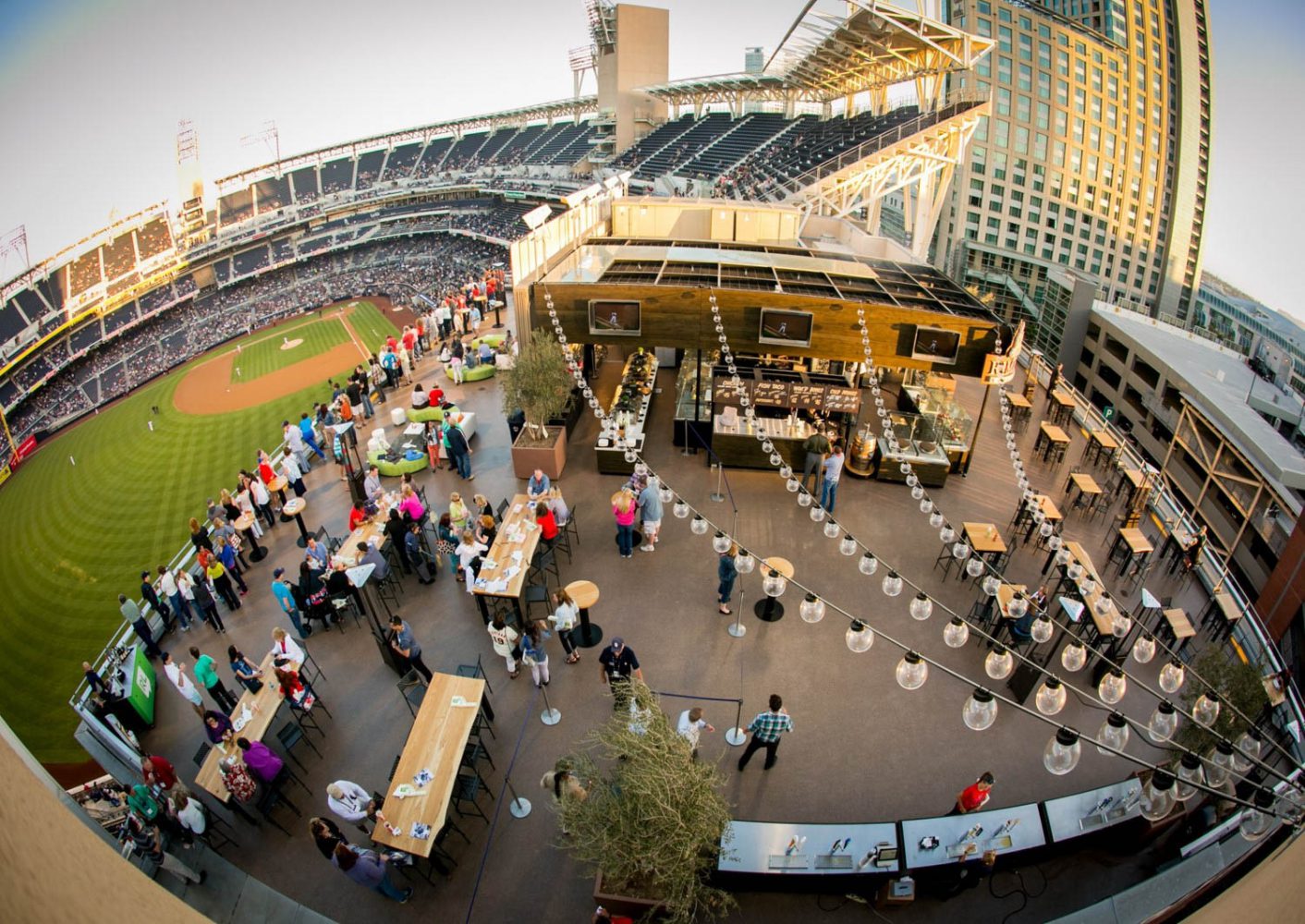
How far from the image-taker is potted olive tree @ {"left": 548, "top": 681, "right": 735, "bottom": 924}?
4.60 m

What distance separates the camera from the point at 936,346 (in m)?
13.0

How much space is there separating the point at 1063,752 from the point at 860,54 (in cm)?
3341

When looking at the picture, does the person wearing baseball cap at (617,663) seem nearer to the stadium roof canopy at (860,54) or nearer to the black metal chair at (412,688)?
the black metal chair at (412,688)

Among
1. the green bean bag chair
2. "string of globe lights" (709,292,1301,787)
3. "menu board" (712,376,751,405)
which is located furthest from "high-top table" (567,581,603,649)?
the green bean bag chair

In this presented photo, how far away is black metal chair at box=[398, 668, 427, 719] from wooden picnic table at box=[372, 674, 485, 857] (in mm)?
758

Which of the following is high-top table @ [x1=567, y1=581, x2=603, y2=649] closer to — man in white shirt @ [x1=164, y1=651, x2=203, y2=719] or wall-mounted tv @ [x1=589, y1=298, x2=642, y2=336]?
man in white shirt @ [x1=164, y1=651, x2=203, y2=719]

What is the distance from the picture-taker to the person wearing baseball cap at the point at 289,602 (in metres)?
9.12

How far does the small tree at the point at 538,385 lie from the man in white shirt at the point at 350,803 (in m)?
7.92

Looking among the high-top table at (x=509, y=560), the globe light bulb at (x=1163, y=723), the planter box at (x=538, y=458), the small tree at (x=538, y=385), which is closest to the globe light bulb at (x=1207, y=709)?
the globe light bulb at (x=1163, y=723)

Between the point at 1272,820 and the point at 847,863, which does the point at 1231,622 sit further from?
the point at 847,863

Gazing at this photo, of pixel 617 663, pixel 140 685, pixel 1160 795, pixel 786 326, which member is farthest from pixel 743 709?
pixel 786 326

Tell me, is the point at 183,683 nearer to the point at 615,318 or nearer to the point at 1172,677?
the point at 615,318

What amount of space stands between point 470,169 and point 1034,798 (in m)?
70.4

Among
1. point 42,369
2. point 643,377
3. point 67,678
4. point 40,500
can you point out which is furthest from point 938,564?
point 42,369
